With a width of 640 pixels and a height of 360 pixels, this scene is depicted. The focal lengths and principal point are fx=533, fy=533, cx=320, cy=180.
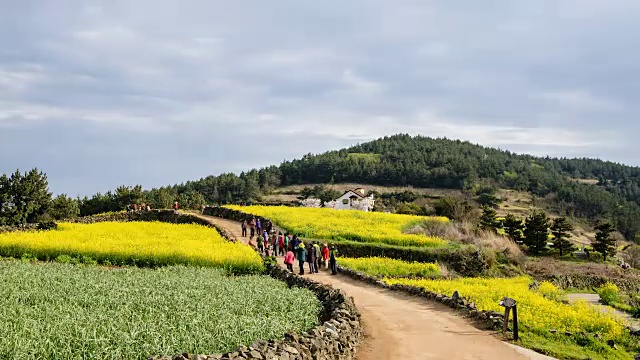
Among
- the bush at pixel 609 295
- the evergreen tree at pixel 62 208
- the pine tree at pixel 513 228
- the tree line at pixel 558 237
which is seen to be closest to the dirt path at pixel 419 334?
the bush at pixel 609 295

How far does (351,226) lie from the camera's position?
1923 inches

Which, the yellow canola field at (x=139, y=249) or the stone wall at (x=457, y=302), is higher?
the yellow canola field at (x=139, y=249)

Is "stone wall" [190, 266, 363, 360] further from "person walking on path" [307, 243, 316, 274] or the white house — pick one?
the white house

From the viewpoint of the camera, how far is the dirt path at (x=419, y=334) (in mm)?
15250

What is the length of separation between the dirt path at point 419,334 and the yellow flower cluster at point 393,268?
30.8ft

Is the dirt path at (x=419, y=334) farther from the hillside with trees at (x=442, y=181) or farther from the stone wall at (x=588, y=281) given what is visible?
the hillside with trees at (x=442, y=181)

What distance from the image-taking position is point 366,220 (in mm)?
54000

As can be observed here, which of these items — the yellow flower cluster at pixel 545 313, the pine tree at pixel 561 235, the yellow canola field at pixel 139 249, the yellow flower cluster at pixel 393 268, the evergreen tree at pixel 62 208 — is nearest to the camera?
the yellow flower cluster at pixel 545 313

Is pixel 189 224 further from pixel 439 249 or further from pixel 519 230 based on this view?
pixel 519 230

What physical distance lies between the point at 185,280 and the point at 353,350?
29.4 ft

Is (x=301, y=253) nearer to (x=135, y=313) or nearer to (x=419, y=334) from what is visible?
(x=419, y=334)

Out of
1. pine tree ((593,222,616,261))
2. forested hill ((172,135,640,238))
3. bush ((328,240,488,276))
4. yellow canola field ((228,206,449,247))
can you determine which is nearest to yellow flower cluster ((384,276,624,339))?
bush ((328,240,488,276))

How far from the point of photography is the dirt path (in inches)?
600

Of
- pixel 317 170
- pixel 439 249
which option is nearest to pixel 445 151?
pixel 317 170
